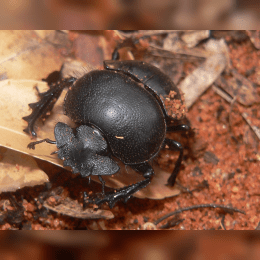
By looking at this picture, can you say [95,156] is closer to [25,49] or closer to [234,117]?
[25,49]

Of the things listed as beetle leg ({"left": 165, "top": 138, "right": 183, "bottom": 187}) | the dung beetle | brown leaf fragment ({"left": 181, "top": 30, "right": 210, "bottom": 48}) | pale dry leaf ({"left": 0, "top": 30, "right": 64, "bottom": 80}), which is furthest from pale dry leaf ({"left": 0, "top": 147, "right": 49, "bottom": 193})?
brown leaf fragment ({"left": 181, "top": 30, "right": 210, "bottom": 48})

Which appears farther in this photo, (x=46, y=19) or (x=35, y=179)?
(x=35, y=179)

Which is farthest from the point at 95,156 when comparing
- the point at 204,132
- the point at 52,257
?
the point at 204,132

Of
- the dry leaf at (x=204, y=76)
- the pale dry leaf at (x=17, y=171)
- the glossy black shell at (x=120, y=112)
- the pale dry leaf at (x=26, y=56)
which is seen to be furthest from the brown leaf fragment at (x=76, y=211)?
the dry leaf at (x=204, y=76)

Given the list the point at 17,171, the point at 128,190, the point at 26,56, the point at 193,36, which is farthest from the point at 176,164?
the point at 26,56

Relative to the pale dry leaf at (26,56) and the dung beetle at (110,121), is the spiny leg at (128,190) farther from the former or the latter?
the pale dry leaf at (26,56)

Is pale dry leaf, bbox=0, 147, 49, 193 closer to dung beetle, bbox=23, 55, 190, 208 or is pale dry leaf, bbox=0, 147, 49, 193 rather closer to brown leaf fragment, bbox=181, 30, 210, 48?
dung beetle, bbox=23, 55, 190, 208
